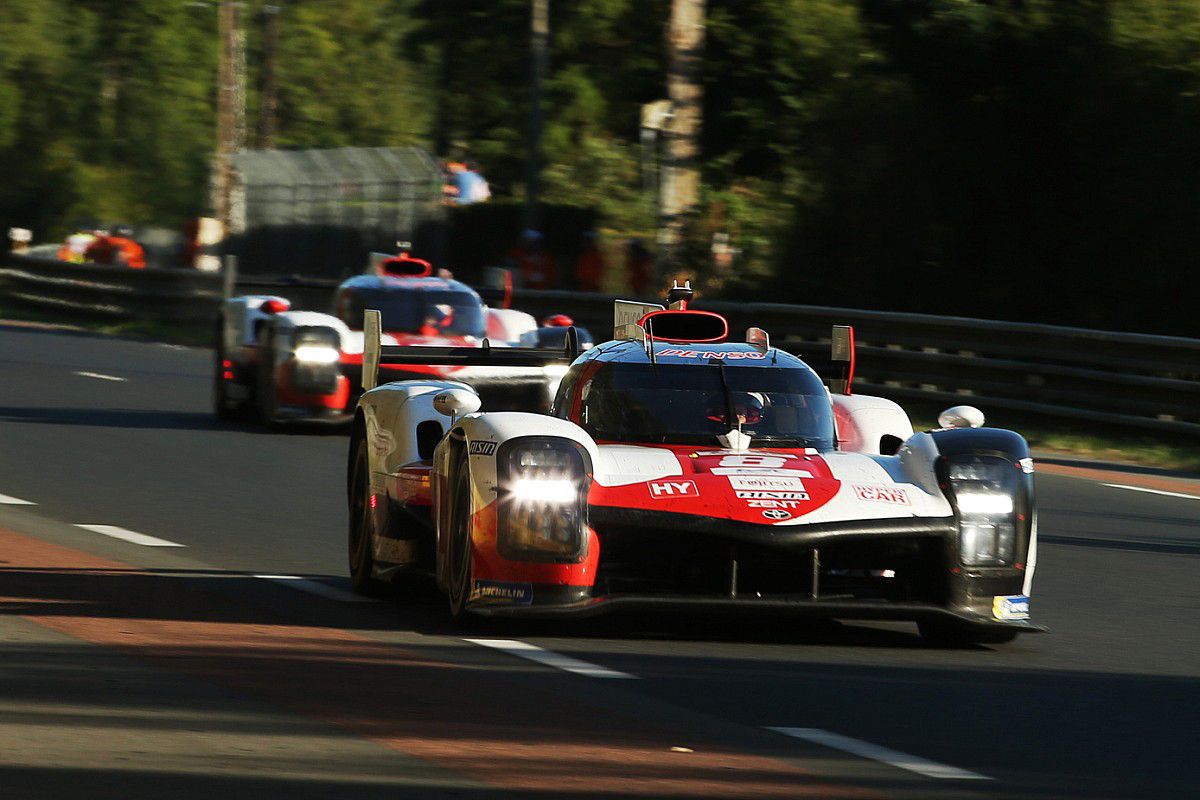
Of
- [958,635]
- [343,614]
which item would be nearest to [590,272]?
[343,614]

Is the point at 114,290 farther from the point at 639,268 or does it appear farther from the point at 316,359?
the point at 316,359

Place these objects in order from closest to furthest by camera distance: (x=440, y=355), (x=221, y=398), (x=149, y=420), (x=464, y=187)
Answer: (x=440, y=355), (x=149, y=420), (x=221, y=398), (x=464, y=187)

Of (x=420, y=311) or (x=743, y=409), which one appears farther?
(x=420, y=311)

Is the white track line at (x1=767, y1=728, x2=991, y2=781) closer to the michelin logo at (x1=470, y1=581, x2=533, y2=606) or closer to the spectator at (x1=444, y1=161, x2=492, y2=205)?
the michelin logo at (x1=470, y1=581, x2=533, y2=606)

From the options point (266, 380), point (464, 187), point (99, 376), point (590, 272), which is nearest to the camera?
point (266, 380)

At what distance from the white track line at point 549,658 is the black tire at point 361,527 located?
1508 mm

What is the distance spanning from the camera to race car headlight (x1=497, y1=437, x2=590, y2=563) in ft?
27.7

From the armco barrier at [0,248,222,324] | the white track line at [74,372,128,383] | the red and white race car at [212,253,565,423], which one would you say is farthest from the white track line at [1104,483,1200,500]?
the armco barrier at [0,248,222,324]

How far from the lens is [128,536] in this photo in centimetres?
1230

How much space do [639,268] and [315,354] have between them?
14419 millimetres

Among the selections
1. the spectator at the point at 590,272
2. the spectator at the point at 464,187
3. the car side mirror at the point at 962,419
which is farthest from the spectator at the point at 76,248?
the car side mirror at the point at 962,419

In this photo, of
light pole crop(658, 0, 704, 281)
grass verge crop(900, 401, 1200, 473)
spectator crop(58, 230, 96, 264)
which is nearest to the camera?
grass verge crop(900, 401, 1200, 473)

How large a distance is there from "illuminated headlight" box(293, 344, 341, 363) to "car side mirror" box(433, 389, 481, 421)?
29.8 feet

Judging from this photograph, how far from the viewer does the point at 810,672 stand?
8.17 metres
